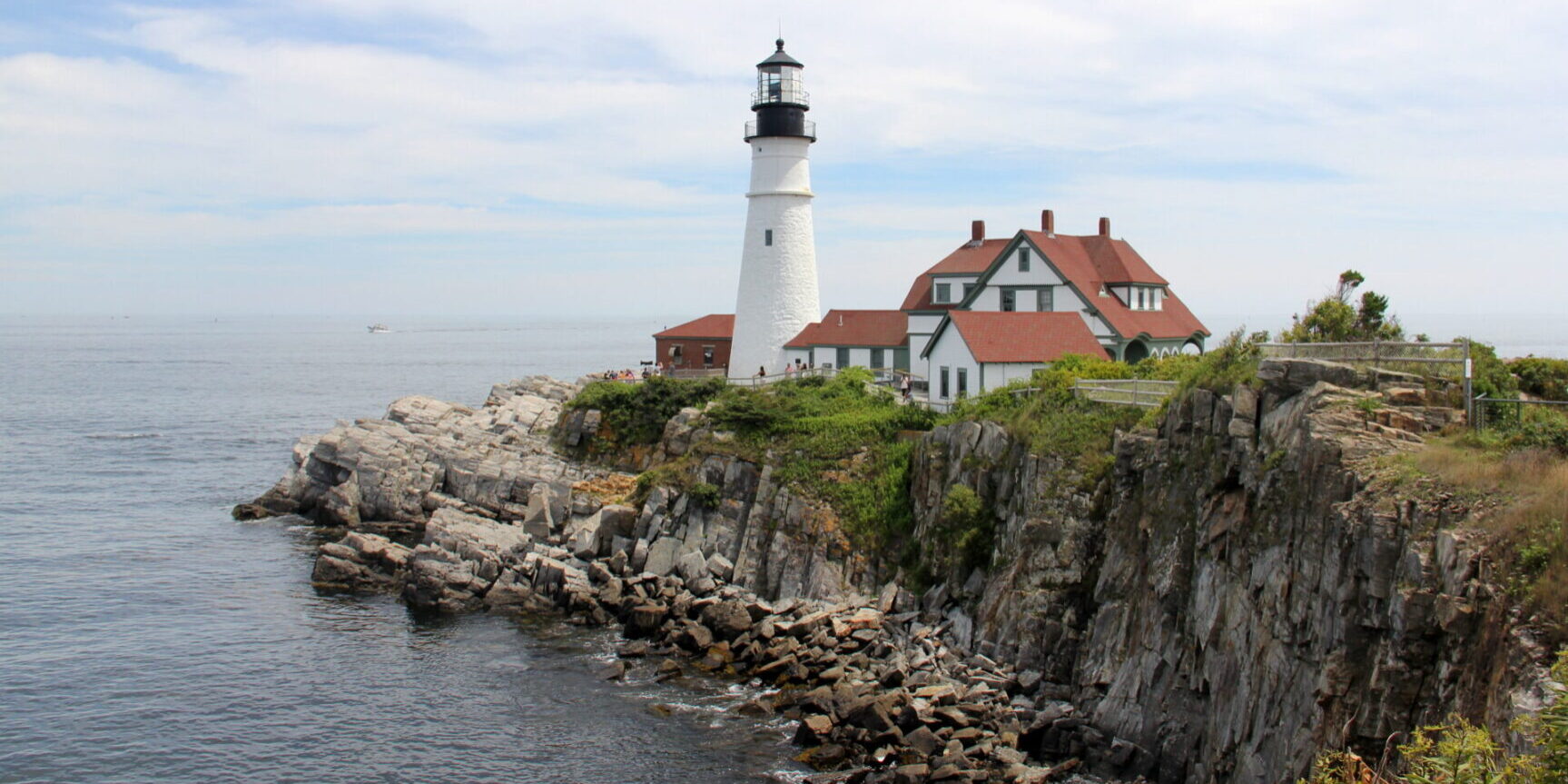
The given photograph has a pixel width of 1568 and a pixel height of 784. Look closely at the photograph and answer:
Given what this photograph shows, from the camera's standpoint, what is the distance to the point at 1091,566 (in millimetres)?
28047

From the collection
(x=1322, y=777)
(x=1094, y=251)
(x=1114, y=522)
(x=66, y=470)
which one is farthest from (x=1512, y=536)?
(x=66, y=470)

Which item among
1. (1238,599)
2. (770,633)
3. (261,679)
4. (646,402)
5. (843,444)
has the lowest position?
(261,679)

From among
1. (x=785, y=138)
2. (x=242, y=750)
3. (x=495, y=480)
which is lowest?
(x=242, y=750)

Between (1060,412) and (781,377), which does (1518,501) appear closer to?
(1060,412)

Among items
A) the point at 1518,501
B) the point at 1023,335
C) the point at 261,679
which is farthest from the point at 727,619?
the point at 1518,501

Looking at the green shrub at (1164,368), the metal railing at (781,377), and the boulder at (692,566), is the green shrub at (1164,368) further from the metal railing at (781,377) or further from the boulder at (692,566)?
the metal railing at (781,377)

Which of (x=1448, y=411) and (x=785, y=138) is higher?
(x=785, y=138)

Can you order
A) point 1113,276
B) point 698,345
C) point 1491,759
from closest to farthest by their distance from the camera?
point 1491,759 < point 1113,276 < point 698,345

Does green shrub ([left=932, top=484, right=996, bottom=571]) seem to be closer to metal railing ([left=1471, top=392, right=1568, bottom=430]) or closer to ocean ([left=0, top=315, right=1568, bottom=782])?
ocean ([left=0, top=315, right=1568, bottom=782])

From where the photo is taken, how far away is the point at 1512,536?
1555 cm

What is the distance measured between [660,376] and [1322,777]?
39241mm

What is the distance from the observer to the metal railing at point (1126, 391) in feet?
95.8

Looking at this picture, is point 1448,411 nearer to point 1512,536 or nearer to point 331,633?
point 1512,536

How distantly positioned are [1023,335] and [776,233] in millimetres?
13679
